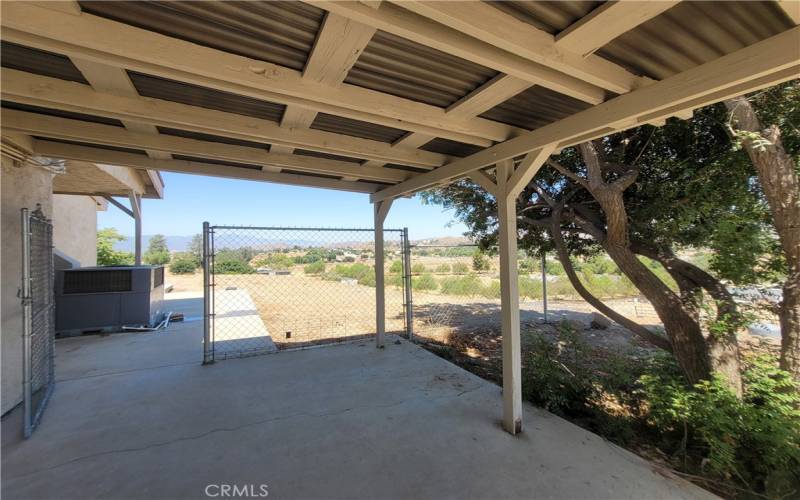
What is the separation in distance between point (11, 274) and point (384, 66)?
3.33m

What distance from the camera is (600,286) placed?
369 inches

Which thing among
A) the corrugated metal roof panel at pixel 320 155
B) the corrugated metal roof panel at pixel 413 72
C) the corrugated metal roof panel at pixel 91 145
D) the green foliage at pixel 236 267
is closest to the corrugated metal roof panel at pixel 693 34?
the corrugated metal roof panel at pixel 413 72

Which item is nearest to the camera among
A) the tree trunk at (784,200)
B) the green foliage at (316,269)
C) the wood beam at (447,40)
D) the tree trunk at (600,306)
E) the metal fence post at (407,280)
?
the wood beam at (447,40)

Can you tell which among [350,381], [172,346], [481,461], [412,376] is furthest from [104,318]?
[481,461]

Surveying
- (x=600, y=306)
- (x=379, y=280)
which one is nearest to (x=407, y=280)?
(x=379, y=280)

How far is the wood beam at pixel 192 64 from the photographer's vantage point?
1.08m

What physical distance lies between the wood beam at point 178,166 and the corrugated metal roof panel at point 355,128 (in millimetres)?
1338

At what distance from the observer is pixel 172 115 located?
70.7 inches

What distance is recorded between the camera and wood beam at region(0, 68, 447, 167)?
1518mm

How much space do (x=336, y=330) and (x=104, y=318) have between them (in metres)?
3.57

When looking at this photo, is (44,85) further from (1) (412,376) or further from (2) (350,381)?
(1) (412,376)

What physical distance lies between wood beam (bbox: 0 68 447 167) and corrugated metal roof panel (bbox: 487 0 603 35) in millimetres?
1476

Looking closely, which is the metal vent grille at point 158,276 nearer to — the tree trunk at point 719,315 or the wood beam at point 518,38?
the wood beam at point 518,38

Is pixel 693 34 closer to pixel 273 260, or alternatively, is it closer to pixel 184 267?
pixel 273 260
